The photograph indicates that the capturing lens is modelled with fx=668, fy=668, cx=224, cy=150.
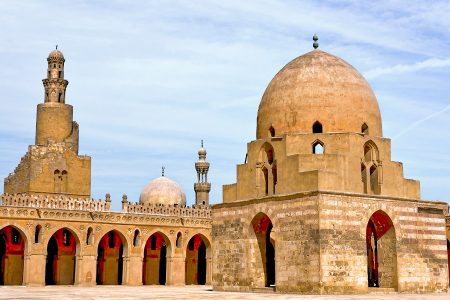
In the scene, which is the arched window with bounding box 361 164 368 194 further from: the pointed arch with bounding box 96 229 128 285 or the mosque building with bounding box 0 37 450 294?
the pointed arch with bounding box 96 229 128 285

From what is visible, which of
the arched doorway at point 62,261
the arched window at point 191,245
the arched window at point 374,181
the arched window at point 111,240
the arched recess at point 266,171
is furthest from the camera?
the arched window at point 191,245

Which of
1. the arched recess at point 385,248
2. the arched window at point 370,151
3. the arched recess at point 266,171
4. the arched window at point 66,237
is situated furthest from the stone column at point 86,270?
the arched window at point 370,151

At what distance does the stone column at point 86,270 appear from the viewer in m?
32.3

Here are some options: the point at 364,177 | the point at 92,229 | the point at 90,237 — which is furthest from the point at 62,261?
the point at 364,177

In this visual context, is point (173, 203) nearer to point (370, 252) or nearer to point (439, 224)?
point (370, 252)

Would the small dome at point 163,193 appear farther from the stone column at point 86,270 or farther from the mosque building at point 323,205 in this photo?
the mosque building at point 323,205

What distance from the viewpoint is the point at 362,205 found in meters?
19.9

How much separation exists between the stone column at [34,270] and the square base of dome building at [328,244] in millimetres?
11871

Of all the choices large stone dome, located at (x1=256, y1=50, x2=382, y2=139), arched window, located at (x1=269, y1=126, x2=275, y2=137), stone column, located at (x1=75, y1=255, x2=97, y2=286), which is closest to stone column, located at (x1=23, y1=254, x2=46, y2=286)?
stone column, located at (x1=75, y1=255, x2=97, y2=286)

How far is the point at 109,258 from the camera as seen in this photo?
35.6 meters

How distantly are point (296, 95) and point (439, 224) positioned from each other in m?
6.32

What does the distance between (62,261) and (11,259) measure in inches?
99.7

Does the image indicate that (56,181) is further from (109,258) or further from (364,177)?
(364,177)

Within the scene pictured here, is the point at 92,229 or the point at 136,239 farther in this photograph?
the point at 136,239
